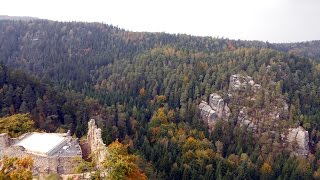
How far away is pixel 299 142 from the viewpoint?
16838cm

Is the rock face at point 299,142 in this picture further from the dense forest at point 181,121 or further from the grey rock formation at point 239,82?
the grey rock formation at point 239,82

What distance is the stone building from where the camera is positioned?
51.9 metres

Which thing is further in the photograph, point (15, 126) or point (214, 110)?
point (214, 110)

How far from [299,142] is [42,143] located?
5141 inches

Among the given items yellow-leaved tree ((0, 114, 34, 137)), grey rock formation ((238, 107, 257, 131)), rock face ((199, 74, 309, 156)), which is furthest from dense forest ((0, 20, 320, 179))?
yellow-leaved tree ((0, 114, 34, 137))

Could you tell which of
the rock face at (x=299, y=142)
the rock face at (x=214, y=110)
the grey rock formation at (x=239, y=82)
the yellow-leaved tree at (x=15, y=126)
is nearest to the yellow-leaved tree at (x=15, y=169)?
the yellow-leaved tree at (x=15, y=126)

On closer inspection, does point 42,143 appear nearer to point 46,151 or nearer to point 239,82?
point 46,151

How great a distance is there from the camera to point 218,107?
612 feet

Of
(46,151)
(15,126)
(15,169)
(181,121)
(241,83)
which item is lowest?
(181,121)

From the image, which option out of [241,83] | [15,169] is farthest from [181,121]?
[15,169]

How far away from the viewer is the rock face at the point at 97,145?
50603mm

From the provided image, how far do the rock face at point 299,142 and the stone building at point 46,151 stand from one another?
413 feet

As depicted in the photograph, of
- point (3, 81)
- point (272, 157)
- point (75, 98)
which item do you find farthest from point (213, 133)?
point (3, 81)

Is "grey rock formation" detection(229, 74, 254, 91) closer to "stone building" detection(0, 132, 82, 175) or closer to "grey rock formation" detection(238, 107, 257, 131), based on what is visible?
"grey rock formation" detection(238, 107, 257, 131)
